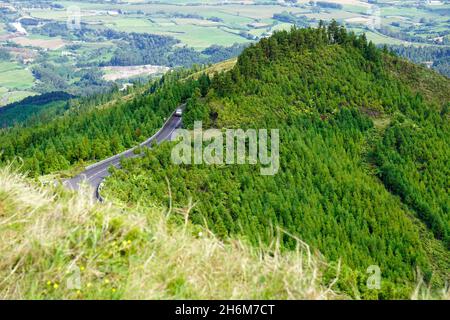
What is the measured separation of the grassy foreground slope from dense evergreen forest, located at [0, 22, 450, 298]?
44.7ft

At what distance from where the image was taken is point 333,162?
4669 cm

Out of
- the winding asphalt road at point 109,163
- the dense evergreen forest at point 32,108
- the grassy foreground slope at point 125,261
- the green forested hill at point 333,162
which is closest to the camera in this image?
the grassy foreground slope at point 125,261

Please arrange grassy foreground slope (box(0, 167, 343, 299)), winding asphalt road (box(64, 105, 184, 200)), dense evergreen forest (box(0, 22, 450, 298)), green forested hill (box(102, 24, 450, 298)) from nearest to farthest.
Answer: grassy foreground slope (box(0, 167, 343, 299))
green forested hill (box(102, 24, 450, 298))
dense evergreen forest (box(0, 22, 450, 298))
winding asphalt road (box(64, 105, 184, 200))

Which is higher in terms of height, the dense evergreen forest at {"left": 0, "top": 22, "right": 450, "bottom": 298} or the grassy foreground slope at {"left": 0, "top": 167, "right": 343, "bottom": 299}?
the grassy foreground slope at {"left": 0, "top": 167, "right": 343, "bottom": 299}

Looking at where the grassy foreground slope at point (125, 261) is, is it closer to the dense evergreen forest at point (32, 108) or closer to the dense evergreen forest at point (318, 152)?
the dense evergreen forest at point (318, 152)

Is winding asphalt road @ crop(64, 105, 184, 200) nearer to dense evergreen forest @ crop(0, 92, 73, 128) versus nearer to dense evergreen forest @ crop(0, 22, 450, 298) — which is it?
dense evergreen forest @ crop(0, 22, 450, 298)

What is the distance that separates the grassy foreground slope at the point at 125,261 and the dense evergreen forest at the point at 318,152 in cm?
1364

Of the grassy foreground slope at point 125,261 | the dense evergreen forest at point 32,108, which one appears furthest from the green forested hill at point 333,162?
the dense evergreen forest at point 32,108

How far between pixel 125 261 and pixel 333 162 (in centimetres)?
4033

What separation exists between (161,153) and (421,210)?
2250 cm

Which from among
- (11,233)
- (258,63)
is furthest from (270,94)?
(11,233)

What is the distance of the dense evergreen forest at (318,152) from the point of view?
121 ft

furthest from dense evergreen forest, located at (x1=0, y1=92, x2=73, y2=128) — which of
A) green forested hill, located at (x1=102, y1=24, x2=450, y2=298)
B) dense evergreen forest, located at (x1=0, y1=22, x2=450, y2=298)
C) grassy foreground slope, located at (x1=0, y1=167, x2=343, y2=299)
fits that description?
grassy foreground slope, located at (x1=0, y1=167, x2=343, y2=299)

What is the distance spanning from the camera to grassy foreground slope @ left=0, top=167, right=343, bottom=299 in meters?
7.27
